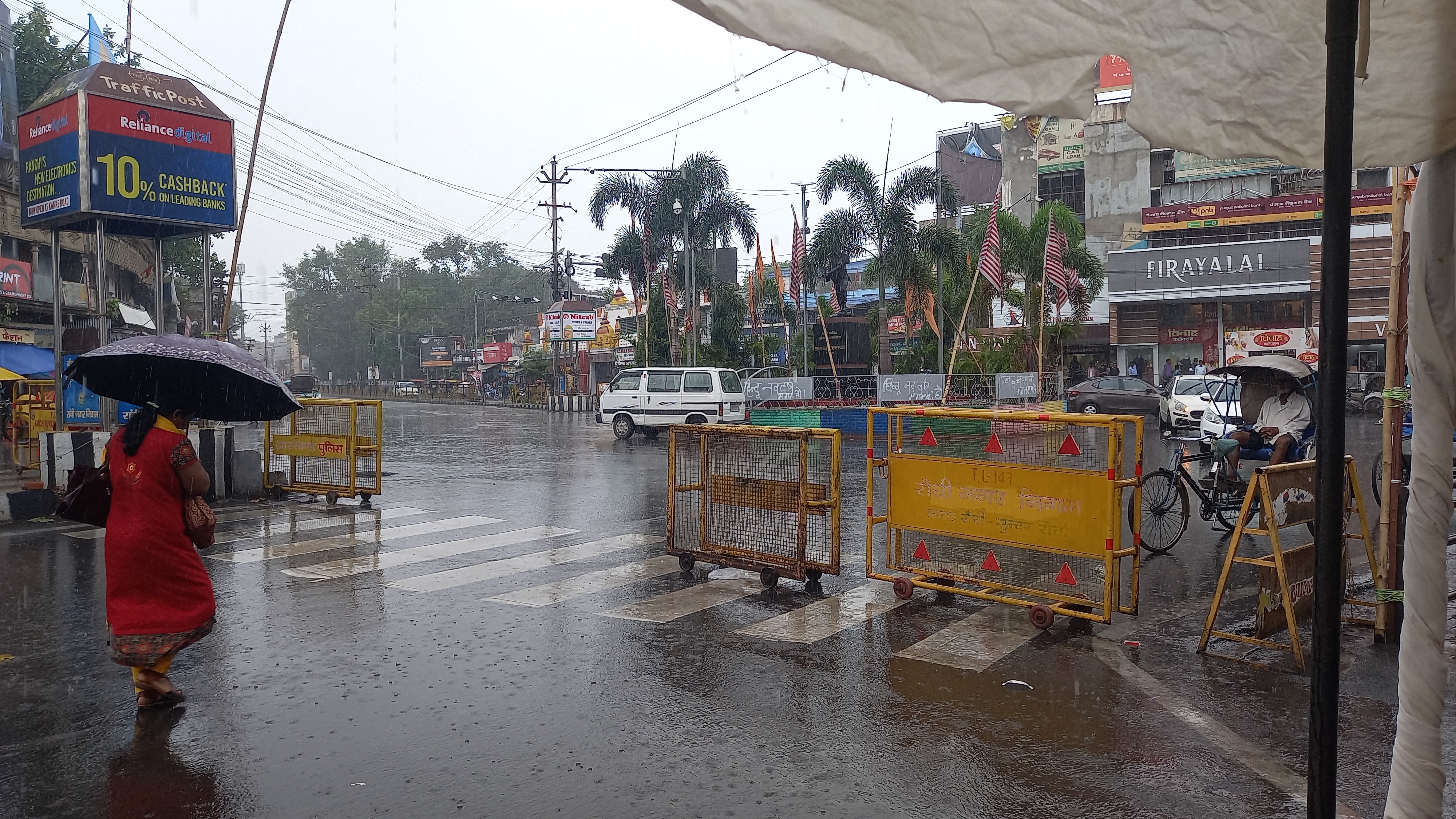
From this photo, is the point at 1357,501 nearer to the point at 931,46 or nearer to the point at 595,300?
the point at 931,46

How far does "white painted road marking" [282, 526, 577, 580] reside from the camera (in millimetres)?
8797

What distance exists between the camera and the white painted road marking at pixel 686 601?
7.27 m

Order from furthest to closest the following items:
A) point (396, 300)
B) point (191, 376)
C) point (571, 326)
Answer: point (396, 300) → point (571, 326) → point (191, 376)

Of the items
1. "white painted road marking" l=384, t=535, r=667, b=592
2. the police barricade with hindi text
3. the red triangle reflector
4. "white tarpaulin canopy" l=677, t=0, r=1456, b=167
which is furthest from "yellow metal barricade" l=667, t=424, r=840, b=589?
A: "white tarpaulin canopy" l=677, t=0, r=1456, b=167

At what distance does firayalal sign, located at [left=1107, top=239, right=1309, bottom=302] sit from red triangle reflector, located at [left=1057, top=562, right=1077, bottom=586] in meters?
→ 35.2

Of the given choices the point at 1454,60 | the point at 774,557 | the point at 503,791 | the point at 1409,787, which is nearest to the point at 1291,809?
the point at 1409,787

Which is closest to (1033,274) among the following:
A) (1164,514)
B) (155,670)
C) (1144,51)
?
(1164,514)

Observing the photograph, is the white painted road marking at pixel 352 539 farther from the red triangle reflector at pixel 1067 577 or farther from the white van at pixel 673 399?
the white van at pixel 673 399

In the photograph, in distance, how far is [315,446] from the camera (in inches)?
523

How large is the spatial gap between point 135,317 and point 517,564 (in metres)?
32.4

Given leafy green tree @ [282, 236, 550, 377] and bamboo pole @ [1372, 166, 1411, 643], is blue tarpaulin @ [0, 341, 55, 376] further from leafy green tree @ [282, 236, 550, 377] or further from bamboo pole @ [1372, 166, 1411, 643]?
leafy green tree @ [282, 236, 550, 377]

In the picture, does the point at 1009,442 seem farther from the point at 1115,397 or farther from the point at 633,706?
the point at 1115,397

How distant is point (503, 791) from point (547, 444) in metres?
20.1

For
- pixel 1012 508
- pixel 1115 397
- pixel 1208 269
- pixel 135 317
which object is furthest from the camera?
pixel 1208 269
